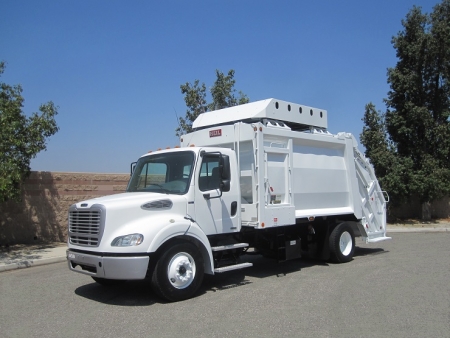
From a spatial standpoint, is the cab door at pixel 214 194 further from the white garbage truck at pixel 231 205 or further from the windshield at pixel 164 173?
the windshield at pixel 164 173

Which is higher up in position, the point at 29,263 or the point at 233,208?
the point at 233,208

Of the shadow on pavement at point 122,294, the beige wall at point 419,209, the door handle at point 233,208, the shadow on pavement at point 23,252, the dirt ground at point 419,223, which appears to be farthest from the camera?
the beige wall at point 419,209

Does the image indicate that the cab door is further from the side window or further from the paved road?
the paved road

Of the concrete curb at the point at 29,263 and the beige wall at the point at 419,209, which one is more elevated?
the beige wall at the point at 419,209

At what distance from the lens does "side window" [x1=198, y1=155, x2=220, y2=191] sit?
25.0ft

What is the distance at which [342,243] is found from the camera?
10469 mm

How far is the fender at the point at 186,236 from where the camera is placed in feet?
21.8

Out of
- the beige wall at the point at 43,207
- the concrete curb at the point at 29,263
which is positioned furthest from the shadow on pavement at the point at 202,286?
the beige wall at the point at 43,207

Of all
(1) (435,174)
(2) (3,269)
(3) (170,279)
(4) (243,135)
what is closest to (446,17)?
(1) (435,174)

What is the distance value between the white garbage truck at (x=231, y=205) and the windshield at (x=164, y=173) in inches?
0.8

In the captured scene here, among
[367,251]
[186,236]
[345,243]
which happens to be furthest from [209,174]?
[367,251]

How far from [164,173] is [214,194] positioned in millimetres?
1056

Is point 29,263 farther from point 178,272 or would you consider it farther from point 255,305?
point 255,305

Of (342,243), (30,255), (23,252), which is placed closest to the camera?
(342,243)
